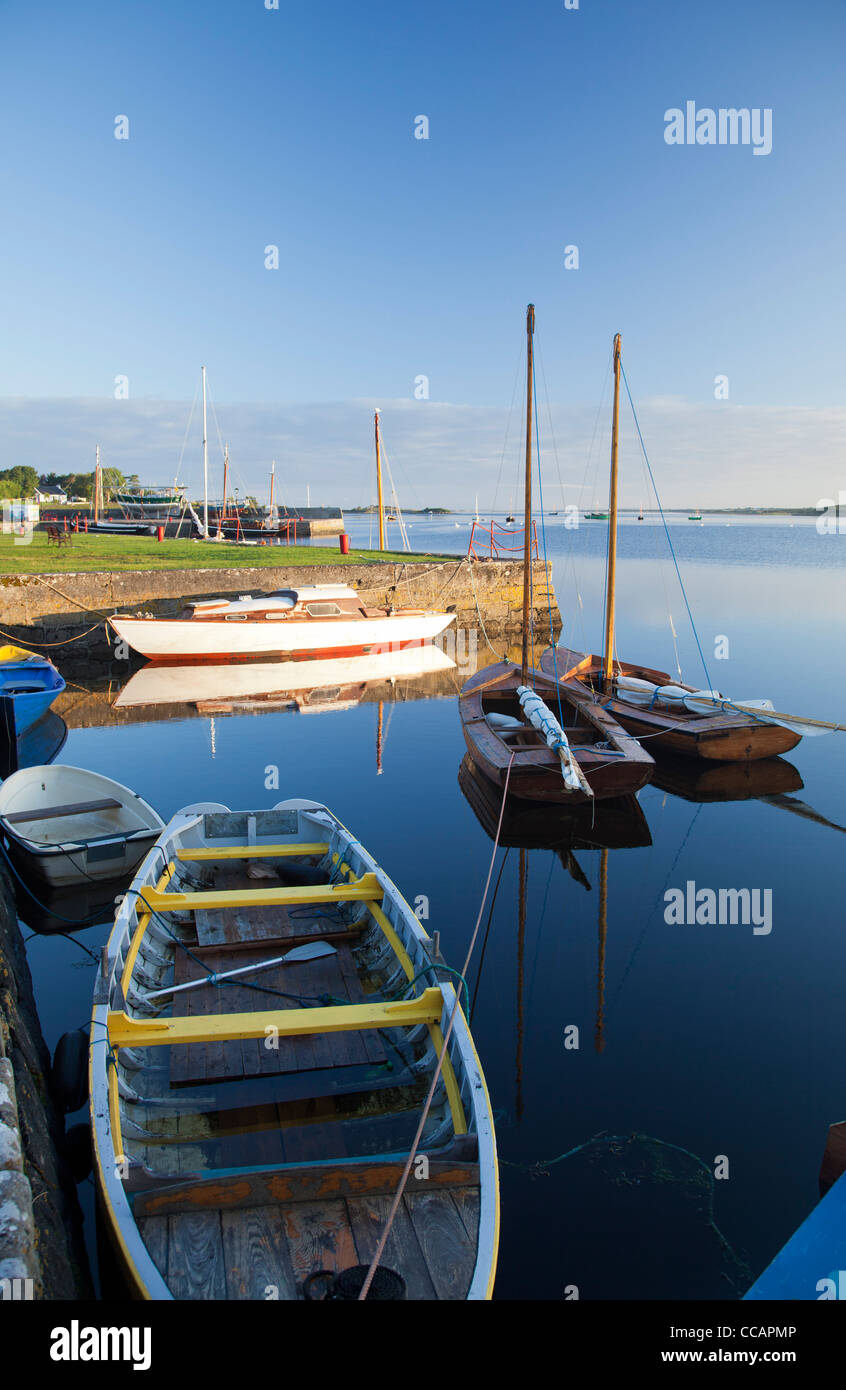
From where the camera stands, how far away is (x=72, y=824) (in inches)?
410

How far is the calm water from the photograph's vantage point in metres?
4.97

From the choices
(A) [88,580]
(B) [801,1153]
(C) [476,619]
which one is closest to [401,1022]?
(B) [801,1153]

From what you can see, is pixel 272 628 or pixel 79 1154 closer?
pixel 79 1154

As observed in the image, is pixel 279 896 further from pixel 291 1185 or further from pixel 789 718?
pixel 789 718

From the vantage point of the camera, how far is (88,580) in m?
25.5

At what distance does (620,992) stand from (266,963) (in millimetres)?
3404

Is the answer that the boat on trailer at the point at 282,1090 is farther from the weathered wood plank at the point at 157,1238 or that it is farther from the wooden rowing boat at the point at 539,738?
the wooden rowing boat at the point at 539,738

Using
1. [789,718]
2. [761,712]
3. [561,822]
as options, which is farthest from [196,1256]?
[761,712]

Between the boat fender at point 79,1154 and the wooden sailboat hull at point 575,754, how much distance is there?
7.41 meters

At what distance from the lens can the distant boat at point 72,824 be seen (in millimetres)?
9375

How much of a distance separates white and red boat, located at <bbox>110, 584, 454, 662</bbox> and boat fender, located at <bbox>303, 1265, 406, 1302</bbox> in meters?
21.6

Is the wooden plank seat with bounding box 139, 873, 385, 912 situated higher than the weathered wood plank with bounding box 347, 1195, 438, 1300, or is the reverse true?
the wooden plank seat with bounding box 139, 873, 385, 912

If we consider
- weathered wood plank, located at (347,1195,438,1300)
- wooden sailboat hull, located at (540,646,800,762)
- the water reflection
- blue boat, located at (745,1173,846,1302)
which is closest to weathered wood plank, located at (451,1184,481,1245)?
weathered wood plank, located at (347,1195,438,1300)

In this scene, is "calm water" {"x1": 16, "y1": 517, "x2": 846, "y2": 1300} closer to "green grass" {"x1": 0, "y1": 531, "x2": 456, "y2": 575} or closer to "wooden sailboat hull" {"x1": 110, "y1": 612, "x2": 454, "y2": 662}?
"wooden sailboat hull" {"x1": 110, "y1": 612, "x2": 454, "y2": 662}
